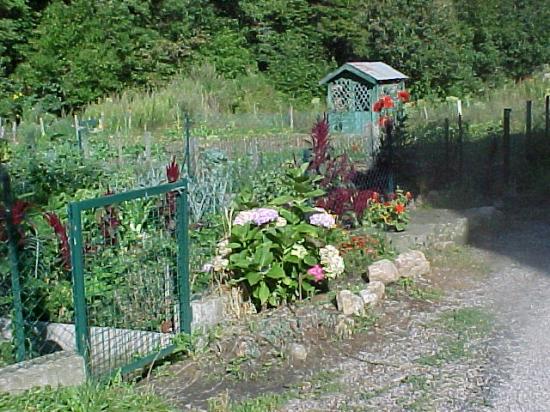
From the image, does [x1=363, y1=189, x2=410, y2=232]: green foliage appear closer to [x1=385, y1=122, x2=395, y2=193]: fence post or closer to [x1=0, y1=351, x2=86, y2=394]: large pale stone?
[x1=385, y1=122, x2=395, y2=193]: fence post

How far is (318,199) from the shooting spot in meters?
8.06

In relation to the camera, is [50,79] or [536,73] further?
[536,73]

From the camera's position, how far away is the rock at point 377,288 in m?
6.39

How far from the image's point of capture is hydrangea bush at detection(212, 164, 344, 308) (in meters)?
5.97

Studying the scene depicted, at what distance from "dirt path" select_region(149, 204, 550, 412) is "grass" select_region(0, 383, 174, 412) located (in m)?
0.33

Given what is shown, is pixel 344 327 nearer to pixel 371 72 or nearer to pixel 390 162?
pixel 390 162

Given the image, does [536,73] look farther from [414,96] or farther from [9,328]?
[9,328]

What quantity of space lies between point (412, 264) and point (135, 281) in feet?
8.70

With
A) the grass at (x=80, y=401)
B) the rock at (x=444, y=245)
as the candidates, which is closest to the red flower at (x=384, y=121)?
the rock at (x=444, y=245)

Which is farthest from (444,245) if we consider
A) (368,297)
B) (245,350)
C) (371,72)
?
(371,72)

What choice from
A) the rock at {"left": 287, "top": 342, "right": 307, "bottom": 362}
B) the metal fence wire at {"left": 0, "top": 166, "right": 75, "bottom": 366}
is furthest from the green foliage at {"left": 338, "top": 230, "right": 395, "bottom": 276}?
the metal fence wire at {"left": 0, "top": 166, "right": 75, "bottom": 366}

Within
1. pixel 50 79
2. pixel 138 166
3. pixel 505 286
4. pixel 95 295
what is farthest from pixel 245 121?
pixel 95 295

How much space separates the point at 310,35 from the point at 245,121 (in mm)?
10961

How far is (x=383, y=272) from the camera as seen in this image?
22.1 feet
